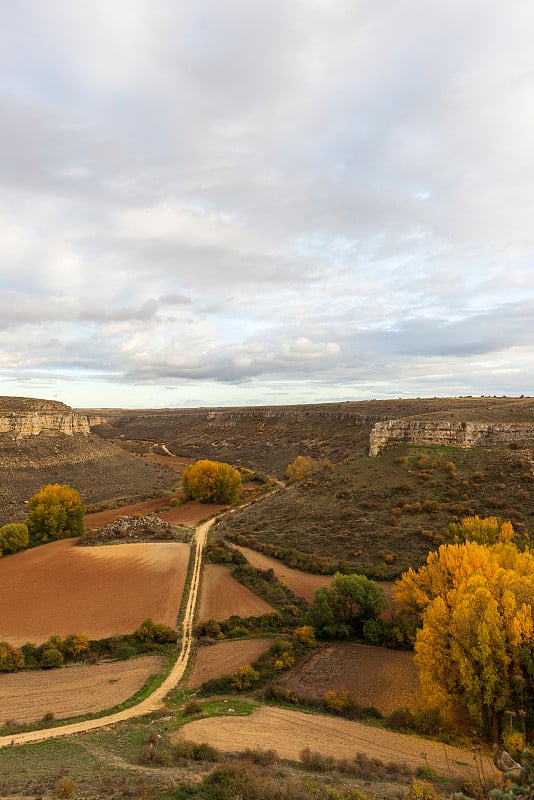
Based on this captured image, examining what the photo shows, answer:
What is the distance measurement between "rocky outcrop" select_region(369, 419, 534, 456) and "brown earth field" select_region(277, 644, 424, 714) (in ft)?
101

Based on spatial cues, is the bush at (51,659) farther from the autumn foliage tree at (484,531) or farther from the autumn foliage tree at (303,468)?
the autumn foliage tree at (303,468)

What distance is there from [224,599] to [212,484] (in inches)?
1180

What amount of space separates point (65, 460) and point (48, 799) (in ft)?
233

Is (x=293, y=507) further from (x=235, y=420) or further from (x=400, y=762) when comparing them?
(x=235, y=420)

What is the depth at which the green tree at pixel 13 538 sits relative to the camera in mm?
41112

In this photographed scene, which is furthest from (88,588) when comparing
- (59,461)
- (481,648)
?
(59,461)

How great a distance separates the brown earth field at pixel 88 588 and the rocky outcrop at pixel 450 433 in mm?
29797

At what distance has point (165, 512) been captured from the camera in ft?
200

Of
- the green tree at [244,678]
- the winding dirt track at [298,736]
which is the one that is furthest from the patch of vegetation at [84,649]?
the winding dirt track at [298,736]

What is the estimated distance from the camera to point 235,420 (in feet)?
470

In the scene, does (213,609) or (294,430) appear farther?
(294,430)

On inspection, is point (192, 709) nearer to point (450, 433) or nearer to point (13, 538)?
point (13, 538)

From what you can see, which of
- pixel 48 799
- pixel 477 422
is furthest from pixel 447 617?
pixel 477 422

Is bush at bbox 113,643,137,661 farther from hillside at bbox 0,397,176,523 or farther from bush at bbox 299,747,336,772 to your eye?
hillside at bbox 0,397,176,523
